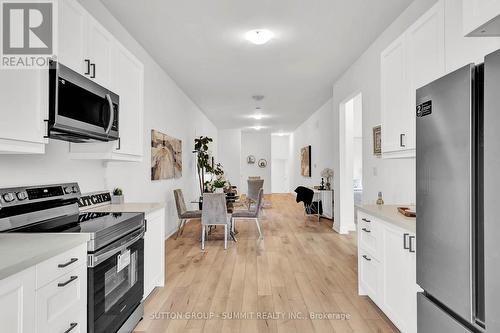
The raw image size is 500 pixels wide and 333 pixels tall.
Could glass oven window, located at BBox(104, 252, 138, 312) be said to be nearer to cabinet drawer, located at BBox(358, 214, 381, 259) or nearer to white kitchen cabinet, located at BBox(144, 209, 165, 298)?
white kitchen cabinet, located at BBox(144, 209, 165, 298)

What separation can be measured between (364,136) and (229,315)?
3.10m

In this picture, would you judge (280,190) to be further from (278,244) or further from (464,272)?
(464,272)

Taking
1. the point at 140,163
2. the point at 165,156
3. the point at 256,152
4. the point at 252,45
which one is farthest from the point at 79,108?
the point at 256,152

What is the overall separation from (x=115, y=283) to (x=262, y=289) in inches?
64.1

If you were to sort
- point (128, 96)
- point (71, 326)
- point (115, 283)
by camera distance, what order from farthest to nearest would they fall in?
point (128, 96), point (115, 283), point (71, 326)

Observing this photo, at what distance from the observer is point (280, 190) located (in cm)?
1516

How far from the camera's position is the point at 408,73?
2424 millimetres

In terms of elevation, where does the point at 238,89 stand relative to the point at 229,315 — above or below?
above

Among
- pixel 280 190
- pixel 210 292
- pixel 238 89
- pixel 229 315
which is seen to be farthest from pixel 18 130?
pixel 280 190

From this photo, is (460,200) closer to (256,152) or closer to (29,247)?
(29,247)

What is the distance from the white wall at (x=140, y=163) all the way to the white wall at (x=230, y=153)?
12.8 ft

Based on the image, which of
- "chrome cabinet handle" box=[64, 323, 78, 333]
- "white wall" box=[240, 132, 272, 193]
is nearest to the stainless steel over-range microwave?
"chrome cabinet handle" box=[64, 323, 78, 333]

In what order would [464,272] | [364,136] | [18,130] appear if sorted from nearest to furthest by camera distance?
[464,272], [18,130], [364,136]

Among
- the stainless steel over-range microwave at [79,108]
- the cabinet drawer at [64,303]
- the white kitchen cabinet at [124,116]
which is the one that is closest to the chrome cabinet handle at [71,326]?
the cabinet drawer at [64,303]
